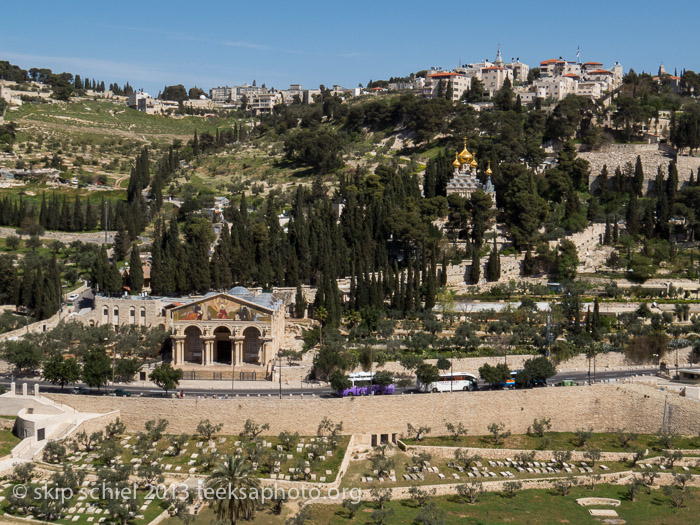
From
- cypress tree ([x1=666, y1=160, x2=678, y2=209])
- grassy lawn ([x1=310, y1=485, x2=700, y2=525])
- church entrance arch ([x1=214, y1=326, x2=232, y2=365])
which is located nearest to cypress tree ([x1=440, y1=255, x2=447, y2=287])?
church entrance arch ([x1=214, y1=326, x2=232, y2=365])

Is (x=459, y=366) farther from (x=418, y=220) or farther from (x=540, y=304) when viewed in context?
(x=418, y=220)

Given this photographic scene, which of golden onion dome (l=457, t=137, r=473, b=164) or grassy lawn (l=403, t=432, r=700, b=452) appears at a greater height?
golden onion dome (l=457, t=137, r=473, b=164)

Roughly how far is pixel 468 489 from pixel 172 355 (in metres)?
24.6

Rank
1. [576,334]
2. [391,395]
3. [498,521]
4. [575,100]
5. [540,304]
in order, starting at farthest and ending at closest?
[575,100] < [540,304] < [576,334] < [391,395] < [498,521]

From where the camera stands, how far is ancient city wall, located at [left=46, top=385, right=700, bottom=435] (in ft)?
160

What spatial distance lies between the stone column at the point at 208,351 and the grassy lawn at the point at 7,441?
1373 centimetres

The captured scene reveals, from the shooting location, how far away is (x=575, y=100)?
335 ft

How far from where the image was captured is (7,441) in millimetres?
46938

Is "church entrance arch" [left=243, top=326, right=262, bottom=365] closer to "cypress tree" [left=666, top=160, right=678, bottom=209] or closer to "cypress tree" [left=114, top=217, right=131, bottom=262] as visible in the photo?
"cypress tree" [left=114, top=217, right=131, bottom=262]

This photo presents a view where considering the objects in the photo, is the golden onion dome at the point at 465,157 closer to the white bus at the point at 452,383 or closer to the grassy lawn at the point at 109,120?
the white bus at the point at 452,383

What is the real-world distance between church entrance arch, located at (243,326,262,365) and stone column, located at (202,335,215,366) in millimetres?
2220

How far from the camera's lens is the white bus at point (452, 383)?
53062 mm

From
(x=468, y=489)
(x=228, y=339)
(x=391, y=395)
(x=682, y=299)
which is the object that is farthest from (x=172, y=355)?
(x=682, y=299)

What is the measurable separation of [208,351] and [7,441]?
48.8 feet
